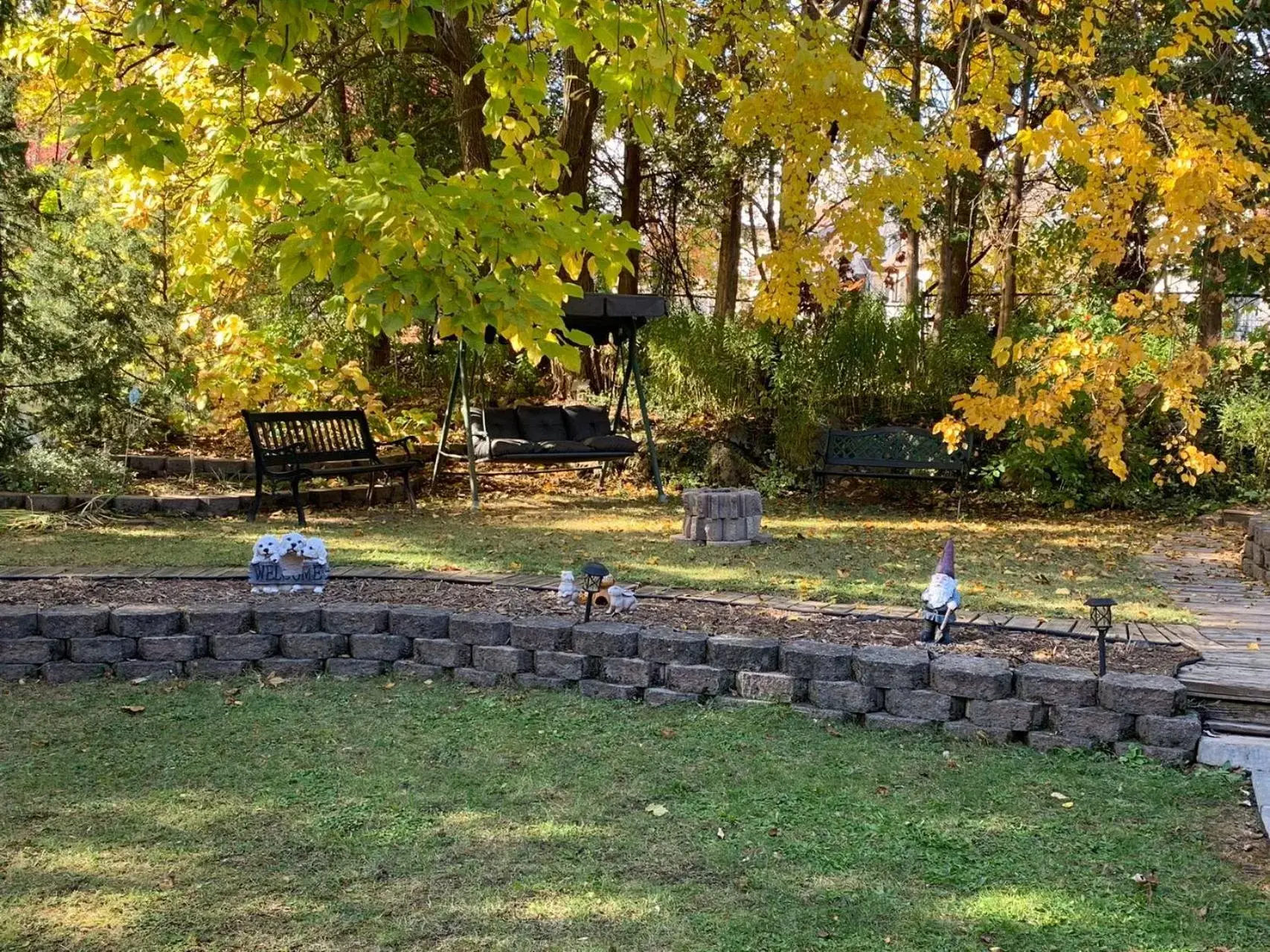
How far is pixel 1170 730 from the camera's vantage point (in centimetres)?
363

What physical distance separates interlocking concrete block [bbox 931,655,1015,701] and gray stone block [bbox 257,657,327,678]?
2.51m

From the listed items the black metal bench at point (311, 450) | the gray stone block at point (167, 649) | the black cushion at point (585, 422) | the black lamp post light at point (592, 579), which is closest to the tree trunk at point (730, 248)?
the black cushion at point (585, 422)

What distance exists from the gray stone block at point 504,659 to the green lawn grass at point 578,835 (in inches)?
10.9

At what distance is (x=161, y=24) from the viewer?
330cm

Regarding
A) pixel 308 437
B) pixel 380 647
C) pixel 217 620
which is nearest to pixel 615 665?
pixel 380 647

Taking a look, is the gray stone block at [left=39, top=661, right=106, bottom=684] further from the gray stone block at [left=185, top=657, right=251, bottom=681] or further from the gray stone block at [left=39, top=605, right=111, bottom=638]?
the gray stone block at [left=185, top=657, right=251, bottom=681]

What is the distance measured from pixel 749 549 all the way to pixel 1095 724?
3.71m

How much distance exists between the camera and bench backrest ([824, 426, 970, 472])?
31.0 ft

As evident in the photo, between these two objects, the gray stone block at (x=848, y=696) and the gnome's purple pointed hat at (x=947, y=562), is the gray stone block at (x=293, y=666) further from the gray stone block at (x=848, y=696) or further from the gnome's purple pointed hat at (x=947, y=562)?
the gnome's purple pointed hat at (x=947, y=562)

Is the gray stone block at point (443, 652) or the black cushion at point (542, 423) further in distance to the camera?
the black cushion at point (542, 423)

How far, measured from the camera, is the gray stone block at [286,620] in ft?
15.4

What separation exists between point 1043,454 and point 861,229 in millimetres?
3296

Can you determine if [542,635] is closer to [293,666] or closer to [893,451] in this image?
[293,666]

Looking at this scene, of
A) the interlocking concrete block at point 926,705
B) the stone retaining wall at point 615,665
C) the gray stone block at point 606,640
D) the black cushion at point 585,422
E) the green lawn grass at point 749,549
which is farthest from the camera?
the black cushion at point 585,422
